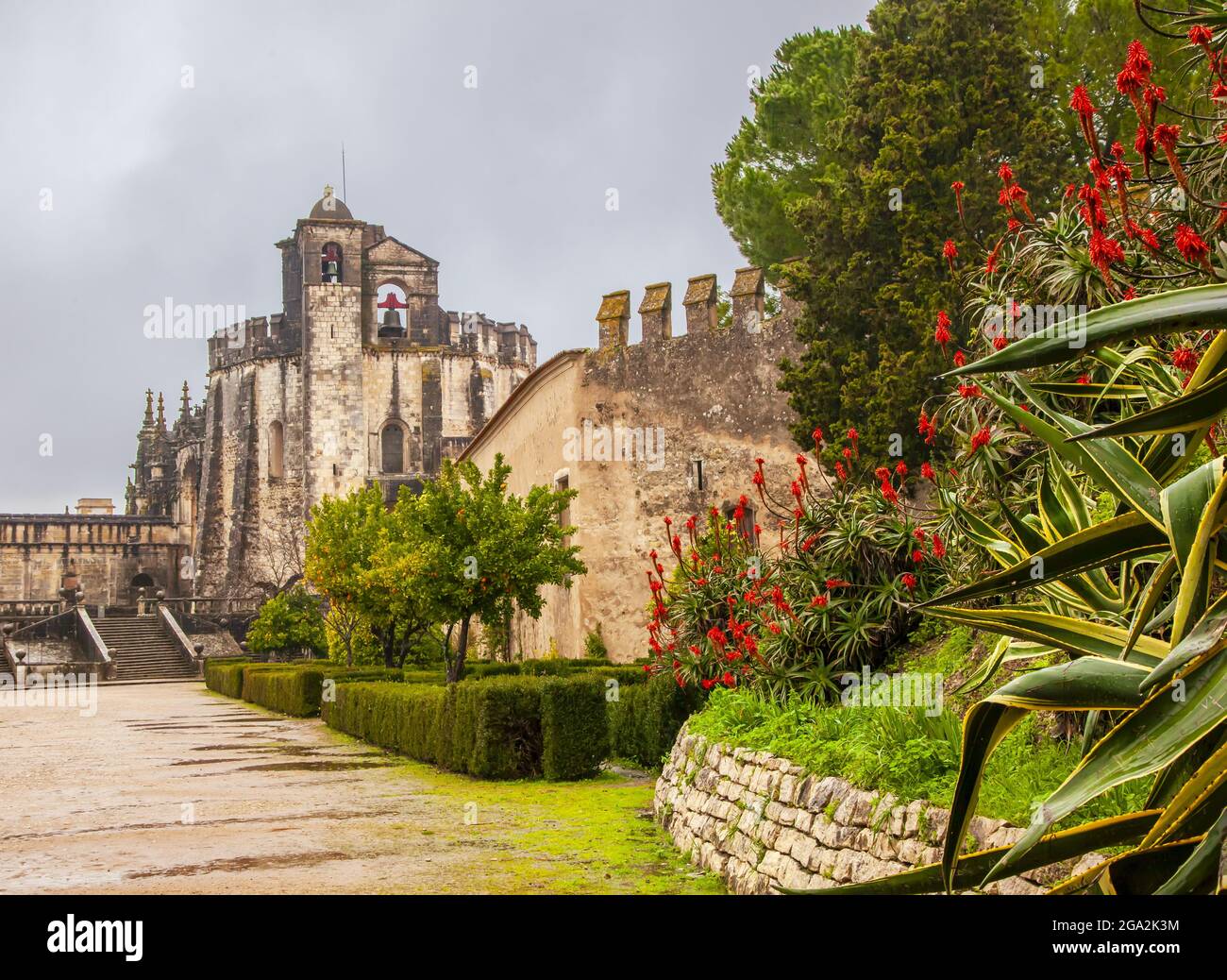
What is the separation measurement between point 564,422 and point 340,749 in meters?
10.3

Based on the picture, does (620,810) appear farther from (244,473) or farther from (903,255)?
(244,473)

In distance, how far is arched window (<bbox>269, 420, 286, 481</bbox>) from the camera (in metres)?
63.7

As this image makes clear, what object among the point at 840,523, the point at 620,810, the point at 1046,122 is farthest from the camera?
the point at 1046,122

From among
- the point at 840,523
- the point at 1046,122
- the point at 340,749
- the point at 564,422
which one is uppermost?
the point at 1046,122

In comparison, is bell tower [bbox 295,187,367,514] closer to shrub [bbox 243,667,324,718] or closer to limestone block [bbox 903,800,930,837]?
shrub [bbox 243,667,324,718]

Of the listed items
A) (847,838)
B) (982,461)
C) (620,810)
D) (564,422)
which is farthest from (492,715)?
(564,422)

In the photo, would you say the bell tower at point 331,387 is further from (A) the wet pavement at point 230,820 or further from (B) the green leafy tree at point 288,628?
(A) the wet pavement at point 230,820

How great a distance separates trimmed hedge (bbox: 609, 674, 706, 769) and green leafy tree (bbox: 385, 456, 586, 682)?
4478 mm

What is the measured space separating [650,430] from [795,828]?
17.2 m

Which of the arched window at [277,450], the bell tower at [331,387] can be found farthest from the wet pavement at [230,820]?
the arched window at [277,450]

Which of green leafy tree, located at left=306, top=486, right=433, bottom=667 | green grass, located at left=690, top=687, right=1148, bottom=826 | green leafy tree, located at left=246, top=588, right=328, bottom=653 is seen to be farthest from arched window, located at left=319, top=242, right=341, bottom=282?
green grass, located at left=690, top=687, right=1148, bottom=826
